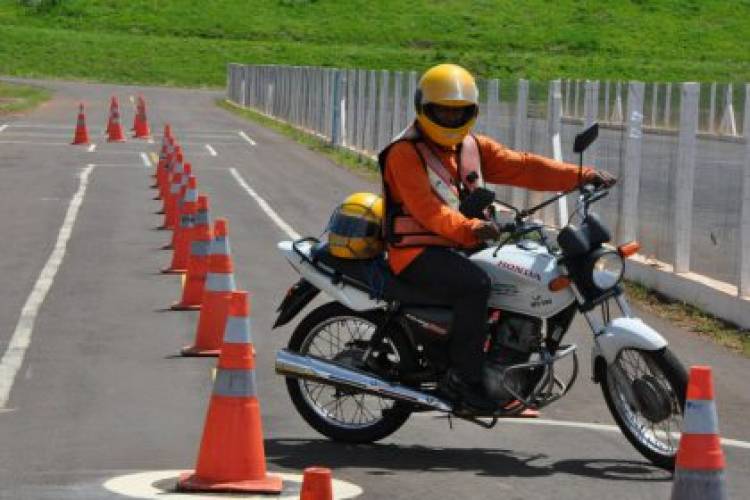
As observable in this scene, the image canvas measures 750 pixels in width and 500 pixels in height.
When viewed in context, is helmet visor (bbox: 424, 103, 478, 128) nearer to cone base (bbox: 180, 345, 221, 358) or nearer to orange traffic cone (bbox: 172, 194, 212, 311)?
cone base (bbox: 180, 345, 221, 358)

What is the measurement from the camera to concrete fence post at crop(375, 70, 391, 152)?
35.4 metres

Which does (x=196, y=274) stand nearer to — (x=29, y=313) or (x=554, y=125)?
(x=29, y=313)

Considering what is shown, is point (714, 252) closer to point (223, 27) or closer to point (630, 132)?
point (630, 132)

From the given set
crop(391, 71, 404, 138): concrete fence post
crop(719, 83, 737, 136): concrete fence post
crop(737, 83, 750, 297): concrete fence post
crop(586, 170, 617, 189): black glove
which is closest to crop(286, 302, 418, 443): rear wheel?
crop(586, 170, 617, 189): black glove

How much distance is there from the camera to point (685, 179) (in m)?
16.8

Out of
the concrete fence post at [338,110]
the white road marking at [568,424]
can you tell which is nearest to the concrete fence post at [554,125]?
the white road marking at [568,424]

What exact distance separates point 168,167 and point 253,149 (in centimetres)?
1380

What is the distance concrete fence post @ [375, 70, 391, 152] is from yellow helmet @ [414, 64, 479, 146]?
25624mm

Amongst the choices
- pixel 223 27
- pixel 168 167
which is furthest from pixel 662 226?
pixel 223 27

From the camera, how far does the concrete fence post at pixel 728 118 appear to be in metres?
28.5

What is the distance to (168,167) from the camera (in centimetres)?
2698

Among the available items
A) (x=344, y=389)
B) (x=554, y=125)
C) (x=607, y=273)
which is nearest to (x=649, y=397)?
(x=607, y=273)

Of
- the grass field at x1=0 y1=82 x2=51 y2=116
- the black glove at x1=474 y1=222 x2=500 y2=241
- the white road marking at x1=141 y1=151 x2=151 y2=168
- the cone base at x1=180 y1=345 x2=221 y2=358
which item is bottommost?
the grass field at x1=0 y1=82 x2=51 y2=116

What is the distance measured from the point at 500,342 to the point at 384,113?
26.4 metres
